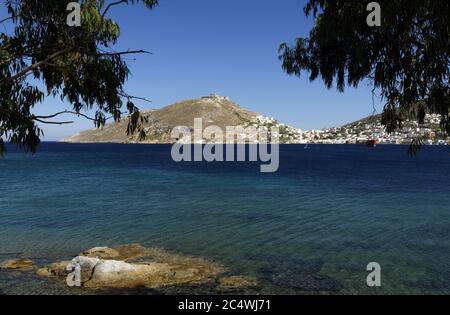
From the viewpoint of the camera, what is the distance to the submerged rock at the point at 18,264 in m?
22.1

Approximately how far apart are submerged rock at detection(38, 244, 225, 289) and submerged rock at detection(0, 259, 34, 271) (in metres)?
1.14

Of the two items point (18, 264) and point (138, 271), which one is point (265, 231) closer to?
point (138, 271)

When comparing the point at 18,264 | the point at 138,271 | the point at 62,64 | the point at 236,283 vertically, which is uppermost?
the point at 62,64

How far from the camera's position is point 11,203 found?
152ft

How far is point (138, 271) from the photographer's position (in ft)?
69.1

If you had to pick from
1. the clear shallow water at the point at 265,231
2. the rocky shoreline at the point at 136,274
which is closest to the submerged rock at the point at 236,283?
the rocky shoreline at the point at 136,274

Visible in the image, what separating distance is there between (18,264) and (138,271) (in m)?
7.29

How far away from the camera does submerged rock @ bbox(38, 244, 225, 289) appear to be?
19.9 meters

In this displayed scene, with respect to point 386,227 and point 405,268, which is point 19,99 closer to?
point 405,268

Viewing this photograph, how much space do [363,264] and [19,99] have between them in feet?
65.7
